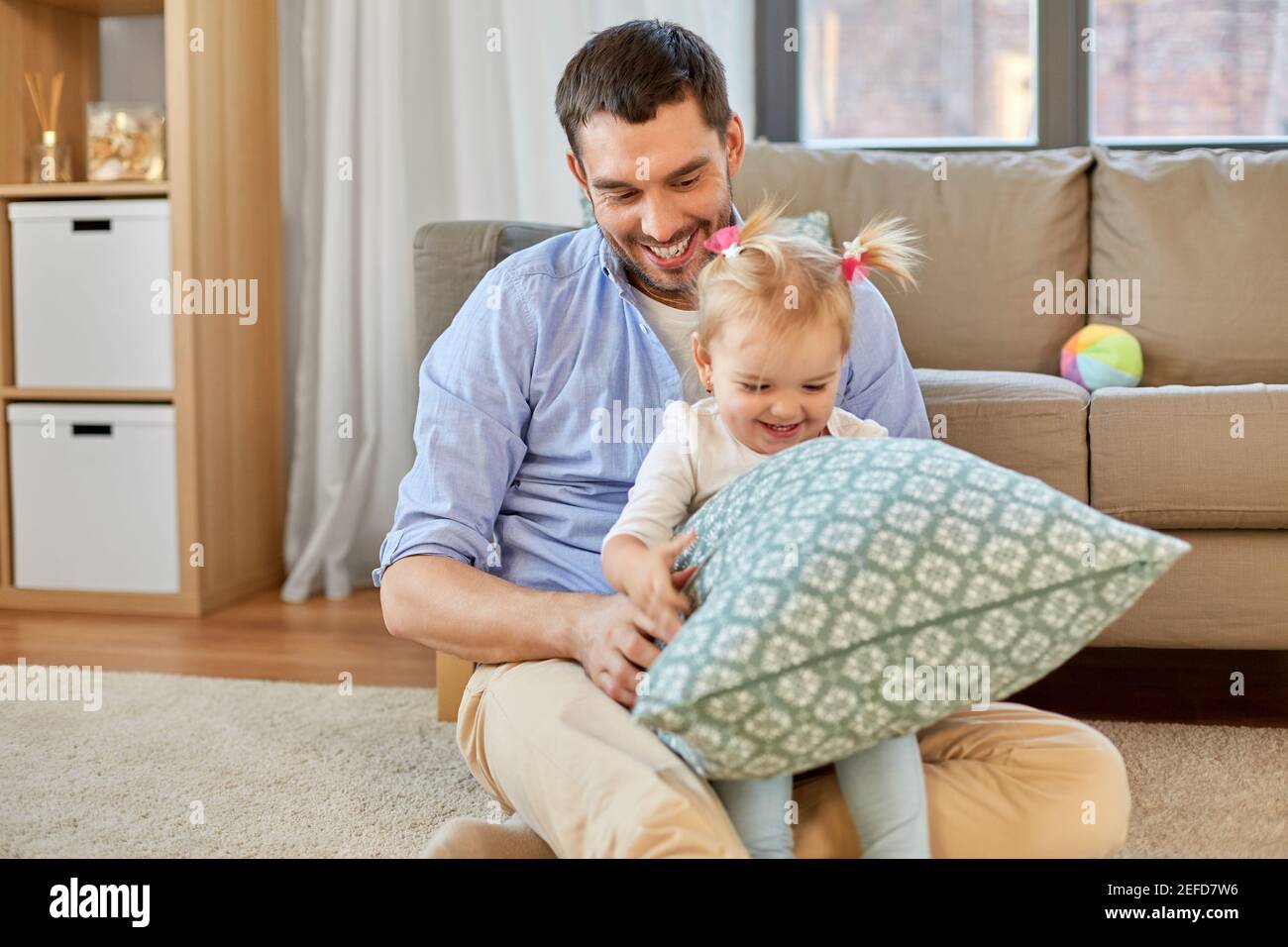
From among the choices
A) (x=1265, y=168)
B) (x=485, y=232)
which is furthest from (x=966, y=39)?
(x=485, y=232)

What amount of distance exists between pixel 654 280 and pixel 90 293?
1711 millimetres

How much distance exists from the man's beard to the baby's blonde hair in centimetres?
18

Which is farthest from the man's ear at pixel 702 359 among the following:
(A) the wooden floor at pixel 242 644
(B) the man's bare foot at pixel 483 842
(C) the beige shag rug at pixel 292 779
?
(A) the wooden floor at pixel 242 644

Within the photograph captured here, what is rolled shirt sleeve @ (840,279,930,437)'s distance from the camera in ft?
4.85

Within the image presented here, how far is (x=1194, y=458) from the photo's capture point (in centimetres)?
180

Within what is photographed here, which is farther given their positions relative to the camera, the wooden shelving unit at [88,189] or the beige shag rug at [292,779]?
the wooden shelving unit at [88,189]

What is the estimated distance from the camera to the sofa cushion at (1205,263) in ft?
7.45

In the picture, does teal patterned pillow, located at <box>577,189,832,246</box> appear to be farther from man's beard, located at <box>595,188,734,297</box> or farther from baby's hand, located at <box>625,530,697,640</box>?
baby's hand, located at <box>625,530,697,640</box>

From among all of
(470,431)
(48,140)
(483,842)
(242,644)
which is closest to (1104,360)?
(470,431)

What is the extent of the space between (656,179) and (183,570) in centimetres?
171

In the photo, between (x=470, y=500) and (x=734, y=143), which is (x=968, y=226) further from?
(x=470, y=500)

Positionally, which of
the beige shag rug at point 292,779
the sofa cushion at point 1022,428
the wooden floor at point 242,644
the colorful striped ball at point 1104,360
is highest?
the colorful striped ball at point 1104,360

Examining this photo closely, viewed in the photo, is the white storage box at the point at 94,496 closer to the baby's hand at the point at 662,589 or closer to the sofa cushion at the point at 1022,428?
the sofa cushion at the point at 1022,428
